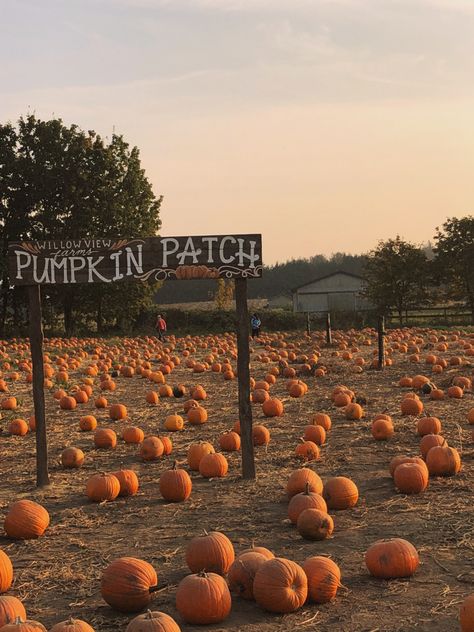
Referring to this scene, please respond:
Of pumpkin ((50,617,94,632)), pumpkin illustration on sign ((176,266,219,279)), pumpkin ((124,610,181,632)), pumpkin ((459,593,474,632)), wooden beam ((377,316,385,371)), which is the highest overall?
pumpkin illustration on sign ((176,266,219,279))

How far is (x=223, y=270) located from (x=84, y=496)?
292 centimetres

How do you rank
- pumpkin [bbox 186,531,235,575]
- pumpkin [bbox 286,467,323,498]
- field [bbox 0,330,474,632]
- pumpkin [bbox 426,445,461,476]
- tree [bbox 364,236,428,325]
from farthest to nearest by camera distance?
1. tree [bbox 364,236,428,325]
2. pumpkin [bbox 426,445,461,476]
3. pumpkin [bbox 286,467,323,498]
4. pumpkin [bbox 186,531,235,575]
5. field [bbox 0,330,474,632]

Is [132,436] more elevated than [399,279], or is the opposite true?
[399,279]

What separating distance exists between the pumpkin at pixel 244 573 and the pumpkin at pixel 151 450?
4.64 metres

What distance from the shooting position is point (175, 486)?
763 cm

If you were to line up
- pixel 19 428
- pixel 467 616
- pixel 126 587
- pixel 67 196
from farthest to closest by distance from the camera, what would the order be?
1. pixel 67 196
2. pixel 19 428
3. pixel 126 587
4. pixel 467 616

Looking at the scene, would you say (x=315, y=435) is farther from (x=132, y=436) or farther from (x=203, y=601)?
(x=203, y=601)

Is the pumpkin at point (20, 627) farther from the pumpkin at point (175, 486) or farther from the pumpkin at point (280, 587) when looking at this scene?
the pumpkin at point (175, 486)

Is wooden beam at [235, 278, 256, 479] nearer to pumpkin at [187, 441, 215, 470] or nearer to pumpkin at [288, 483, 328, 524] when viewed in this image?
pumpkin at [187, 441, 215, 470]

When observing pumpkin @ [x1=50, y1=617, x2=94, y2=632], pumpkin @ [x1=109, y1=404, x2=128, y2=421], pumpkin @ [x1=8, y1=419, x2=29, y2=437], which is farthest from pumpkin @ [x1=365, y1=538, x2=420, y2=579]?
pumpkin @ [x1=109, y1=404, x2=128, y2=421]

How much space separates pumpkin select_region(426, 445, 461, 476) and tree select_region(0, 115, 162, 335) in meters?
36.0

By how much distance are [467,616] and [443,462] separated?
3.87m

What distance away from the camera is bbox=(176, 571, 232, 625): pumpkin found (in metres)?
4.65

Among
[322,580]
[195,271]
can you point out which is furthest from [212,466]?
[322,580]
